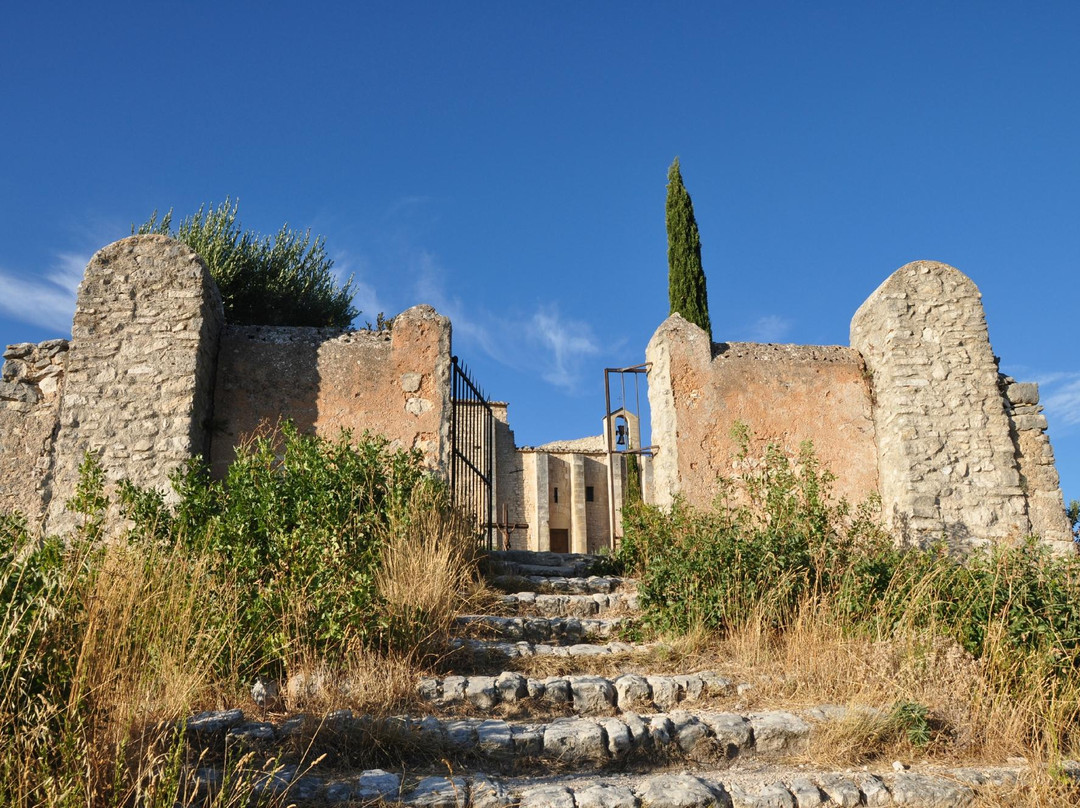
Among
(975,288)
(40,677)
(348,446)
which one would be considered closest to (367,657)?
(40,677)

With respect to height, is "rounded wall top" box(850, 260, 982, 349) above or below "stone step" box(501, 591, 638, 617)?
above

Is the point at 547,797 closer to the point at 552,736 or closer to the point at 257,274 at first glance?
the point at 552,736

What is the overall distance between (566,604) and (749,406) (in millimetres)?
3411

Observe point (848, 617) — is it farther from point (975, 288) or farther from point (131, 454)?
point (131, 454)

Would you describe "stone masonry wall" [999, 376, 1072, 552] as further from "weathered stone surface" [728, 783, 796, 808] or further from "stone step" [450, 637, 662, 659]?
"weathered stone surface" [728, 783, 796, 808]

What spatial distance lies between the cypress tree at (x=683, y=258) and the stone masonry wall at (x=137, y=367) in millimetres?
6653

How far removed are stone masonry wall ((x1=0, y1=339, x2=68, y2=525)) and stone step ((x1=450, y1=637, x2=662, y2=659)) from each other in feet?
16.1

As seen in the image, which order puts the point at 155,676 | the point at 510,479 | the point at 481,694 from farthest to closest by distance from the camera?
the point at 510,479
the point at 481,694
the point at 155,676

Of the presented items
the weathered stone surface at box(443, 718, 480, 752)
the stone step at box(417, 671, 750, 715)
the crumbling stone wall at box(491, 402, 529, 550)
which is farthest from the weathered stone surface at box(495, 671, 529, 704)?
the crumbling stone wall at box(491, 402, 529, 550)

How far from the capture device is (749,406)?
8.82 m

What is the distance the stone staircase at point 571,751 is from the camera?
11.6ft

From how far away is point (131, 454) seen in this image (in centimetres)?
761

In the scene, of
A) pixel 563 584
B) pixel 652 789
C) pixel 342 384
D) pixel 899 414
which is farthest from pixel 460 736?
pixel 899 414

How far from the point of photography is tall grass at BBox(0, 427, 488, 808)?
118 inches
